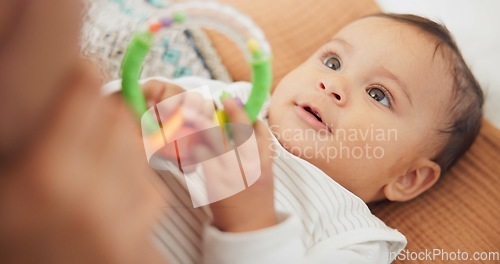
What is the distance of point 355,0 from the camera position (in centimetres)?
114

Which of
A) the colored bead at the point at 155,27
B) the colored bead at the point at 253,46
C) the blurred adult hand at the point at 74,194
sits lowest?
the colored bead at the point at 253,46

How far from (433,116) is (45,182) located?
0.73 meters

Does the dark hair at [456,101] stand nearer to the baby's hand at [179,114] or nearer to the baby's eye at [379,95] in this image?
the baby's eye at [379,95]

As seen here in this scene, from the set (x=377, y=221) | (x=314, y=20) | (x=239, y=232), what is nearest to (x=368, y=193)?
(x=377, y=221)

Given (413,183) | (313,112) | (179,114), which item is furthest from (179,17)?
(413,183)

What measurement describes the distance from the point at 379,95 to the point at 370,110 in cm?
4

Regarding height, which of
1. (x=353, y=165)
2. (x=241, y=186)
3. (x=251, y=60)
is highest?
(x=251, y=60)

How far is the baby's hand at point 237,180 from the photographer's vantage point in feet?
1.88

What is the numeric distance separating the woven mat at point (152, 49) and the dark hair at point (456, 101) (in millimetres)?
389

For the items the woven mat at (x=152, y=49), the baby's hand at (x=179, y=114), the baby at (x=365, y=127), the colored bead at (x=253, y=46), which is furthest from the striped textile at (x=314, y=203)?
the woven mat at (x=152, y=49)

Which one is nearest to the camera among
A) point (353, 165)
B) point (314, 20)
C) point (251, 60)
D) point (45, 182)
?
point (45, 182)

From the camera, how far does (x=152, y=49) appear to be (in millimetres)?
980

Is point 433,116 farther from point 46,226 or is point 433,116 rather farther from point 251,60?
point 46,226

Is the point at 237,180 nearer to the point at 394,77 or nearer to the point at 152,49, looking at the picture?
the point at 394,77
